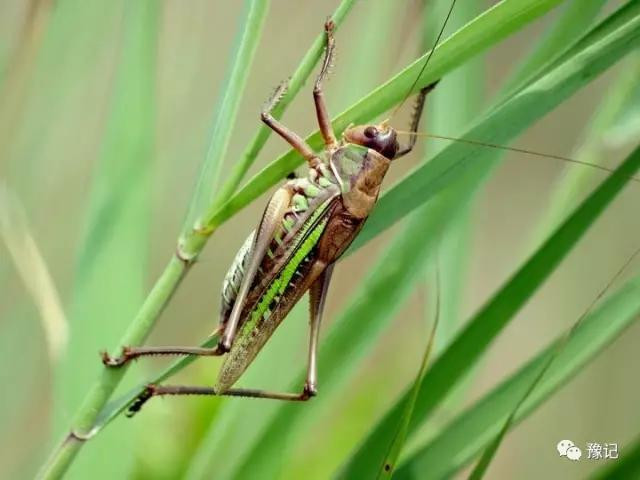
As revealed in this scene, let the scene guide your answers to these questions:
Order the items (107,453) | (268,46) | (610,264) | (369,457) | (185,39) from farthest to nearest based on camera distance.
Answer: (610,264) < (268,46) < (185,39) < (107,453) < (369,457)

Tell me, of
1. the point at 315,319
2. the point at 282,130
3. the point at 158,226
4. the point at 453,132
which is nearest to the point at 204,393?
the point at 315,319

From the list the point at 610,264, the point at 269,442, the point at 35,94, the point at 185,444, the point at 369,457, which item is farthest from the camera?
the point at 610,264

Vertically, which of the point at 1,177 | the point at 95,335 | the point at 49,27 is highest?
the point at 49,27

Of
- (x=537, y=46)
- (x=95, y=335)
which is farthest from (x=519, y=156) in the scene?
(x=95, y=335)

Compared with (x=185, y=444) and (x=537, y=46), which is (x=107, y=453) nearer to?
(x=185, y=444)

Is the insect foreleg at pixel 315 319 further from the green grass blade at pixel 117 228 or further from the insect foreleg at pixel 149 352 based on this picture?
the green grass blade at pixel 117 228

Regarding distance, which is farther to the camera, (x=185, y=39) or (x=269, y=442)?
(x=185, y=39)

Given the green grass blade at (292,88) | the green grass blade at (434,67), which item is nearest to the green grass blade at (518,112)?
the green grass blade at (434,67)

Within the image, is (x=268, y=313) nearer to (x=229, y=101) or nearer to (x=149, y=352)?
(x=149, y=352)
